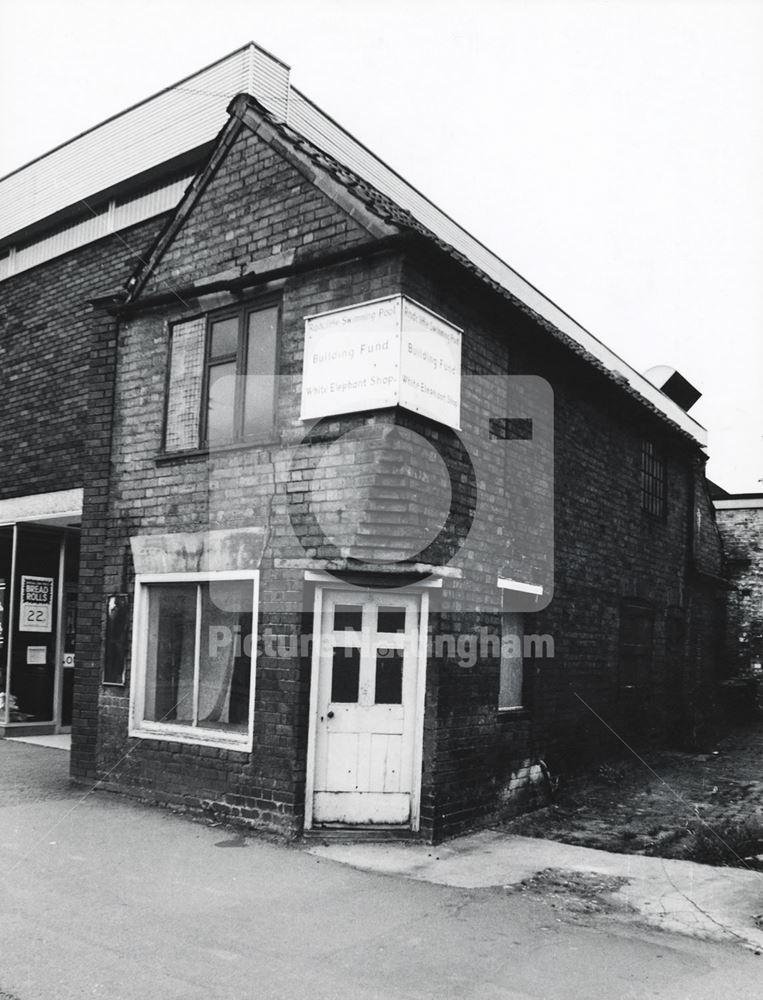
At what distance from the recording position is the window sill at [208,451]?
28.6 ft

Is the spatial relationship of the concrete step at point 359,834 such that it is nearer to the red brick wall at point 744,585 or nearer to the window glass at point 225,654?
the window glass at point 225,654

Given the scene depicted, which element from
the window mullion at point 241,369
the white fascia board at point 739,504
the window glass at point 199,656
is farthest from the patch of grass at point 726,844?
the white fascia board at point 739,504

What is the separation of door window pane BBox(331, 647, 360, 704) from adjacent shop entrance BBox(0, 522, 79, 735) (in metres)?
7.11

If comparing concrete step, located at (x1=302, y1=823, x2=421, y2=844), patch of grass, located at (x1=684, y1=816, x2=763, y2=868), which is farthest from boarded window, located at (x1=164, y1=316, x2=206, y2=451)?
patch of grass, located at (x1=684, y1=816, x2=763, y2=868)

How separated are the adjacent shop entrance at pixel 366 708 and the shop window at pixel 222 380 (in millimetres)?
1990

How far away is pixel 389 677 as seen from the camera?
329 inches

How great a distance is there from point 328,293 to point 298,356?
670 mm

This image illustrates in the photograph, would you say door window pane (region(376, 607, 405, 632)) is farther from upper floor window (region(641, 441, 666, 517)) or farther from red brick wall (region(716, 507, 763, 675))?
red brick wall (region(716, 507, 763, 675))

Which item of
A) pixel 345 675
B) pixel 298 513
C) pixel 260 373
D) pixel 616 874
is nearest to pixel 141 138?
pixel 260 373

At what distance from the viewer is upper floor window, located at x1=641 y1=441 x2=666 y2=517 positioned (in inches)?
543

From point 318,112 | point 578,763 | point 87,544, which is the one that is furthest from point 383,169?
point 578,763

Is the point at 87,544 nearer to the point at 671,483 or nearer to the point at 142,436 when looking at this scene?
the point at 142,436

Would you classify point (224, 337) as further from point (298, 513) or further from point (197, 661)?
point (197, 661)

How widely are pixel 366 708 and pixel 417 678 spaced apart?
0.55 metres
